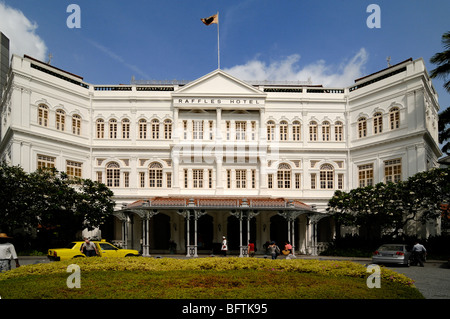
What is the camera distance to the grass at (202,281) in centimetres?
909

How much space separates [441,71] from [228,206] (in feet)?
51.8

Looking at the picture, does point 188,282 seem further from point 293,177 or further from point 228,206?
point 293,177

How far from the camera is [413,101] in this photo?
99.9 ft

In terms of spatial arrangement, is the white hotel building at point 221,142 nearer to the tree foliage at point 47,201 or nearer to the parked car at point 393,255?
the tree foliage at point 47,201

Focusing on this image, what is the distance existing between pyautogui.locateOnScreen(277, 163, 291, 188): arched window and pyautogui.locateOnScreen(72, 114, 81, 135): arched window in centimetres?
1714

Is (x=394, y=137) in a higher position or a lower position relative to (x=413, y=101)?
lower

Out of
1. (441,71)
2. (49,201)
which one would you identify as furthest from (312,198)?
(49,201)

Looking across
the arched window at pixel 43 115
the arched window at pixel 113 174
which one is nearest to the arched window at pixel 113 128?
the arched window at pixel 113 174

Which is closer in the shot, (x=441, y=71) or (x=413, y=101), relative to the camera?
(x=441, y=71)

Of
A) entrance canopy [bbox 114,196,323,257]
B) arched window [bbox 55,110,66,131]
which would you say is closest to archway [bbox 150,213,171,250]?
entrance canopy [bbox 114,196,323,257]

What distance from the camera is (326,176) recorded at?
34781mm

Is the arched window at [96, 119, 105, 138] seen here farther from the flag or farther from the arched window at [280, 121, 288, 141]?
the arched window at [280, 121, 288, 141]

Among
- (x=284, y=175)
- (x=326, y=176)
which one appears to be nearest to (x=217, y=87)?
(x=284, y=175)

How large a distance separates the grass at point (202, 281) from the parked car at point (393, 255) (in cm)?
939
